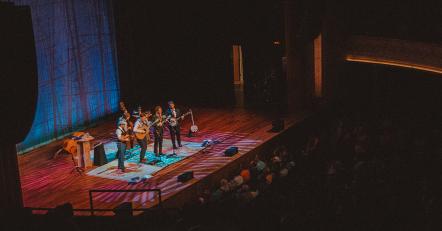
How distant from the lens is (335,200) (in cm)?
828

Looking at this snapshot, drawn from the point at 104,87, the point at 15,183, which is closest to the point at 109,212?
the point at 15,183

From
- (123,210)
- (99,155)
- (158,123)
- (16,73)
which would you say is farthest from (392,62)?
(16,73)

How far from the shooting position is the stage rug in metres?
11.1

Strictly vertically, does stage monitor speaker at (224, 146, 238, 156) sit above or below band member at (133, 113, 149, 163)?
below

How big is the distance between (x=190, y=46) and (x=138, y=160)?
5.64 m

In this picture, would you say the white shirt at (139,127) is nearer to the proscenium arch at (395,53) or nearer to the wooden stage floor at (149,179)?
the wooden stage floor at (149,179)

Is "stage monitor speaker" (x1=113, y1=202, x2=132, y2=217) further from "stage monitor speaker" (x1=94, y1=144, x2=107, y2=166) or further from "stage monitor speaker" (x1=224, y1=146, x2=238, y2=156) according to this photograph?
"stage monitor speaker" (x1=224, y1=146, x2=238, y2=156)

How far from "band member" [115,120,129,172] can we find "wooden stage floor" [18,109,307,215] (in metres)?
0.53

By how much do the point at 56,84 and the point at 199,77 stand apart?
181 inches

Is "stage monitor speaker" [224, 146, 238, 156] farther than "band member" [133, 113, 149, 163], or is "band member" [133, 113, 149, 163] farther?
"stage monitor speaker" [224, 146, 238, 156]

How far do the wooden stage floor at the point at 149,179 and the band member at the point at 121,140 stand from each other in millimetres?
535

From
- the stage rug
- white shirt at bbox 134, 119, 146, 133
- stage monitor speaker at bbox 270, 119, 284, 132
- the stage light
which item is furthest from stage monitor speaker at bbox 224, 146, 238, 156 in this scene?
the stage light

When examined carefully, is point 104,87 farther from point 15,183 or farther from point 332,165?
point 332,165

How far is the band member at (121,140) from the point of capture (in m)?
11.2
